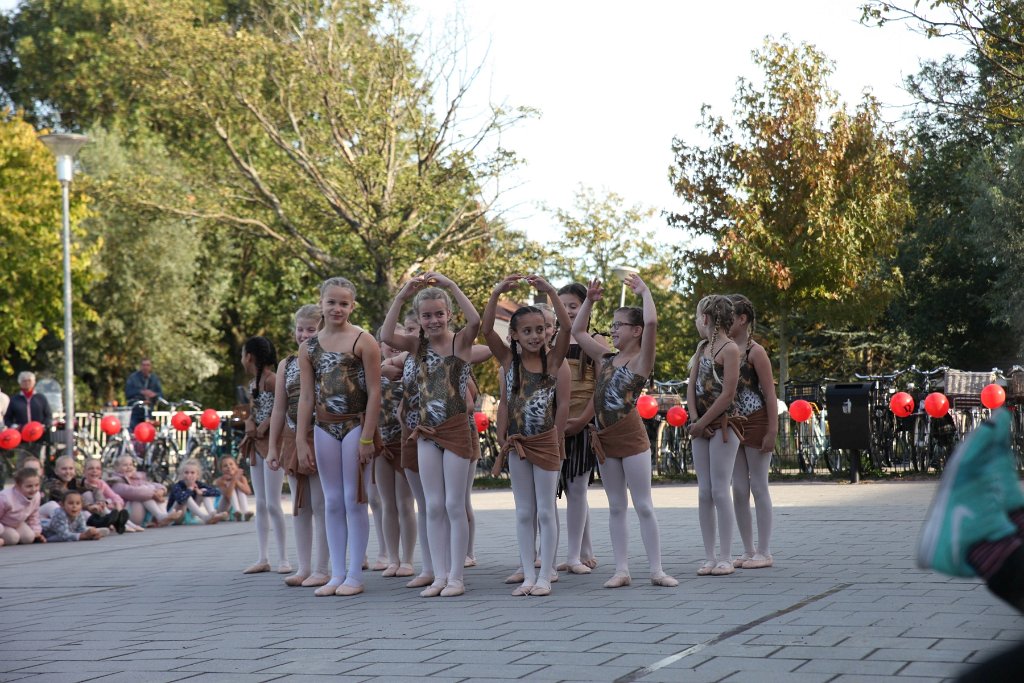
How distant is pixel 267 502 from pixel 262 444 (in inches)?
17.2

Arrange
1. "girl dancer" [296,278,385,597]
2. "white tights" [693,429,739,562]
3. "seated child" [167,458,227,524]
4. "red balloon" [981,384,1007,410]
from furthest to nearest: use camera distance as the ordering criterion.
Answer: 1. "red balloon" [981,384,1007,410]
2. "seated child" [167,458,227,524]
3. "white tights" [693,429,739,562]
4. "girl dancer" [296,278,385,597]

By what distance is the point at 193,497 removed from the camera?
1498 centimetres

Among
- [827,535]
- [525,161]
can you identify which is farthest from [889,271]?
[827,535]

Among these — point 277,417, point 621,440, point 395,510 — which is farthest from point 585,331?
point 277,417

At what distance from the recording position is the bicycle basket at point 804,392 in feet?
62.8

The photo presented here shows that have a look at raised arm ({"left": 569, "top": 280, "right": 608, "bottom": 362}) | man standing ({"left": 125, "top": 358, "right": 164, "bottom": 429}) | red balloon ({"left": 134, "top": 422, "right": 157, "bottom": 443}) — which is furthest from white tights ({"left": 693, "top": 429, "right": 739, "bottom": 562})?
man standing ({"left": 125, "top": 358, "right": 164, "bottom": 429})

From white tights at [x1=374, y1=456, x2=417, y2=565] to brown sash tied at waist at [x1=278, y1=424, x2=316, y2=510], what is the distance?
2.02ft

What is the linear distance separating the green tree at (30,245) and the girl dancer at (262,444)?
2405cm

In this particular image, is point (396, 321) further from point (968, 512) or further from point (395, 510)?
point (968, 512)

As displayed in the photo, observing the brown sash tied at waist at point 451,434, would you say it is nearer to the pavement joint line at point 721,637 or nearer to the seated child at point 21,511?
the pavement joint line at point 721,637

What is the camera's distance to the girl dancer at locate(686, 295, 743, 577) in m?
8.17

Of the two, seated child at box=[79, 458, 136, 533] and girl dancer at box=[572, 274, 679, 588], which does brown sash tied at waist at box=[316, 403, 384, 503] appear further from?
seated child at box=[79, 458, 136, 533]

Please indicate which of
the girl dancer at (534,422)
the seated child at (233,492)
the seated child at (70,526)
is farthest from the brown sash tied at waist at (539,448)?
the seated child at (233,492)

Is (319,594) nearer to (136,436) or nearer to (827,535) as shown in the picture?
(827,535)
